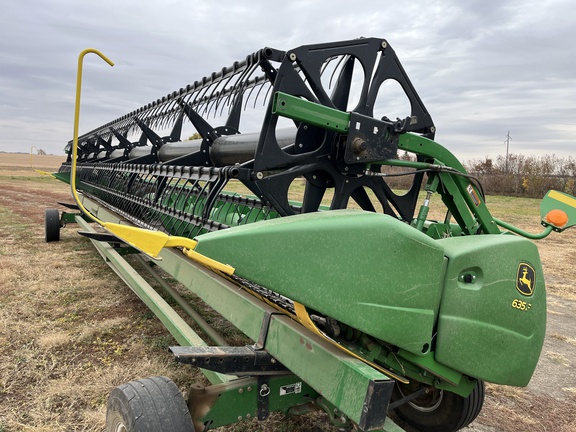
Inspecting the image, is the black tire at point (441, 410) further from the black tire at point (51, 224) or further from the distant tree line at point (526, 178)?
the distant tree line at point (526, 178)

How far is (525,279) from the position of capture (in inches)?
83.0

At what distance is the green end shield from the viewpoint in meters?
2.88

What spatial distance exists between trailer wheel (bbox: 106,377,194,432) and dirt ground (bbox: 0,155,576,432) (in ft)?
3.16

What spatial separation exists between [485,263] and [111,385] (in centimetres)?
269

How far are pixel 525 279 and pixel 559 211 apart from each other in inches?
42.1

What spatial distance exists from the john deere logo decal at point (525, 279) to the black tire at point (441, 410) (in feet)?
2.38

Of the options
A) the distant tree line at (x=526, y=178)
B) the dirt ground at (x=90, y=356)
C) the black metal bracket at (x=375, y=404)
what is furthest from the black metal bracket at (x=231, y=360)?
the distant tree line at (x=526, y=178)

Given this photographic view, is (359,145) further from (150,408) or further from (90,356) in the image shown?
(90,356)

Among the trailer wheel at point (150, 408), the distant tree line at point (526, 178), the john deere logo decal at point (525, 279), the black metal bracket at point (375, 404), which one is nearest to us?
the black metal bracket at point (375, 404)

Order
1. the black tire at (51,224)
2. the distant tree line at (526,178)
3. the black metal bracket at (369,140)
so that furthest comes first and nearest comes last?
the distant tree line at (526,178) < the black tire at (51,224) < the black metal bracket at (369,140)

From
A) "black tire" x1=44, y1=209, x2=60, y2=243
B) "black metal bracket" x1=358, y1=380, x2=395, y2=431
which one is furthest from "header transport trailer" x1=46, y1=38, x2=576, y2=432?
"black tire" x1=44, y1=209, x2=60, y2=243

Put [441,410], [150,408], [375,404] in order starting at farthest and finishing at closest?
[441,410] < [150,408] < [375,404]

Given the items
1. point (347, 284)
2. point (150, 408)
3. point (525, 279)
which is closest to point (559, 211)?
point (525, 279)

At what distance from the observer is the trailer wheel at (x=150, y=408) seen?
5.86 ft
